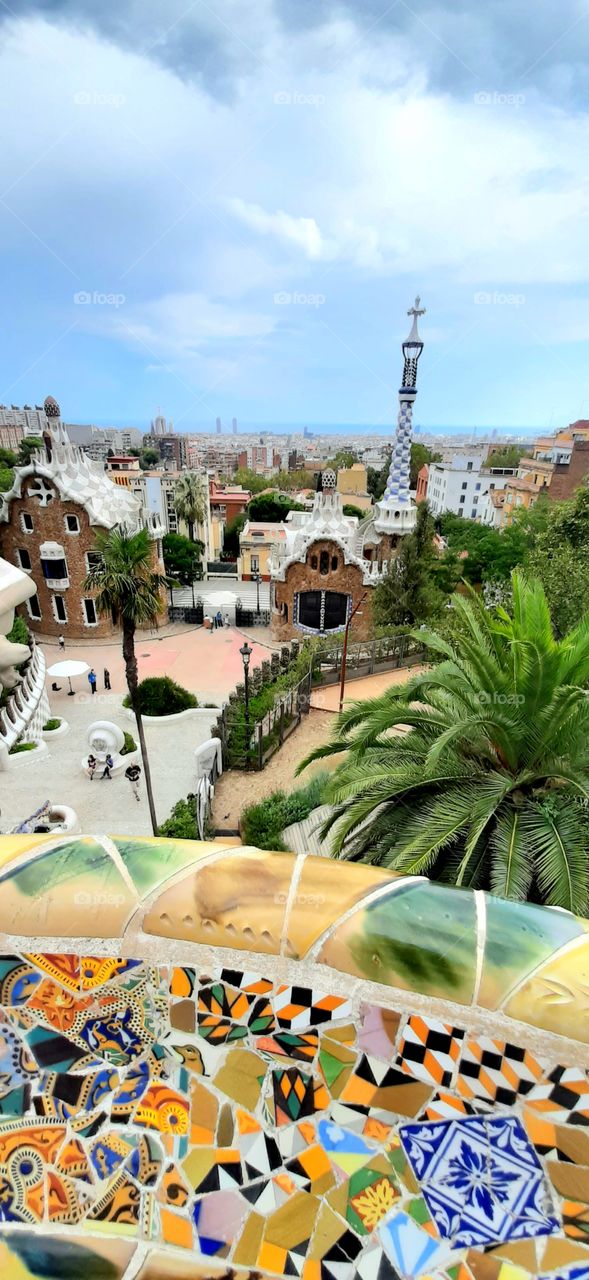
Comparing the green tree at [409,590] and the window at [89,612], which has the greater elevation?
the green tree at [409,590]

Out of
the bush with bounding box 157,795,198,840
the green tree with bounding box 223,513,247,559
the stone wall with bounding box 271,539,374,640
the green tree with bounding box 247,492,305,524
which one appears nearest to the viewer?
the bush with bounding box 157,795,198,840

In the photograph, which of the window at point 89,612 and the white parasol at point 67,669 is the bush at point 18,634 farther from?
the window at point 89,612

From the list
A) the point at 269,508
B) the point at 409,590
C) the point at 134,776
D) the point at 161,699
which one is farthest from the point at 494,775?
the point at 269,508

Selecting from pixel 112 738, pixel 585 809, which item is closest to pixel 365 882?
pixel 585 809

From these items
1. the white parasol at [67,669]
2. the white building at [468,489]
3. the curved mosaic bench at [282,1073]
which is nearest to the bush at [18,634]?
the white parasol at [67,669]

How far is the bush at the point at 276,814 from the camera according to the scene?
11.8m

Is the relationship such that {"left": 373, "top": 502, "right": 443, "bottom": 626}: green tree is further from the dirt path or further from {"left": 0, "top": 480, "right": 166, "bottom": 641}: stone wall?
{"left": 0, "top": 480, "right": 166, "bottom": 641}: stone wall

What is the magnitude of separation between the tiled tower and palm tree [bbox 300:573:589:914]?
21991 mm

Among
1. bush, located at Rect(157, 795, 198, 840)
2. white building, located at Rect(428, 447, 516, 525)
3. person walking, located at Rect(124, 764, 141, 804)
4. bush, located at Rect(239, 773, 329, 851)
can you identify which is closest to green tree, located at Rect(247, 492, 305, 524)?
white building, located at Rect(428, 447, 516, 525)

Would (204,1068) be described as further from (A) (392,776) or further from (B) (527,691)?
(B) (527,691)

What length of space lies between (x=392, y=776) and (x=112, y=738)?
10822mm

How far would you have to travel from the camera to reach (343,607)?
28281mm

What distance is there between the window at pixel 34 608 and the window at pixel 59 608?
92 centimetres

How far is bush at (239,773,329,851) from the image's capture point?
11.8m
